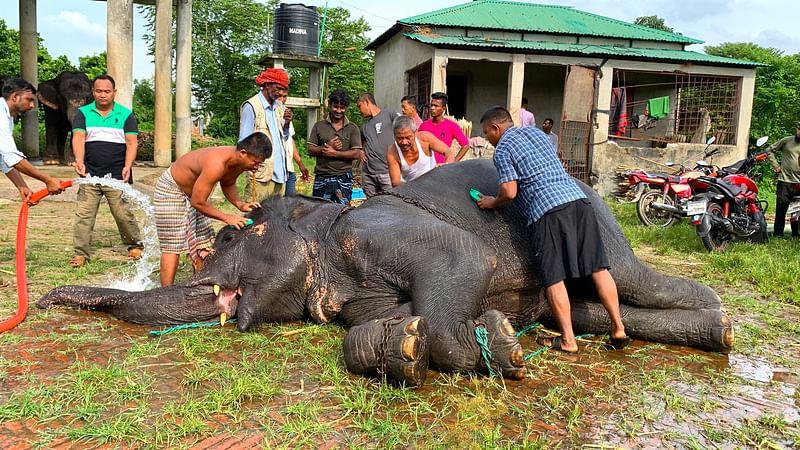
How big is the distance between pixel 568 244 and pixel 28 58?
14.1m

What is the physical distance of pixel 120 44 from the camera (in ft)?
33.9

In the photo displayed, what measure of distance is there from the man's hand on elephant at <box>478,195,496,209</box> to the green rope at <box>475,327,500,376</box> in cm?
107

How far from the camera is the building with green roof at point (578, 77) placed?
1580 cm

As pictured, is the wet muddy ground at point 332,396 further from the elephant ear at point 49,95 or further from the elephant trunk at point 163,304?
the elephant ear at point 49,95

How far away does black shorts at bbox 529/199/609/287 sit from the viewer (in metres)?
3.91

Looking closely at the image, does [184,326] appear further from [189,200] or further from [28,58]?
[28,58]

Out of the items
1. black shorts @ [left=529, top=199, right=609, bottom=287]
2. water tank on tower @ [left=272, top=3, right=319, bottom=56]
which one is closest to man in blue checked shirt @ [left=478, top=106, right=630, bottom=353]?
→ black shorts @ [left=529, top=199, right=609, bottom=287]

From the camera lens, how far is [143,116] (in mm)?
30734

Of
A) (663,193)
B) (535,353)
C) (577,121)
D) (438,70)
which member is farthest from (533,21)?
(535,353)

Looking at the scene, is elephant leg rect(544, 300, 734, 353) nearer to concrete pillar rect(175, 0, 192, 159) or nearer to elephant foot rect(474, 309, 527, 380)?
elephant foot rect(474, 309, 527, 380)

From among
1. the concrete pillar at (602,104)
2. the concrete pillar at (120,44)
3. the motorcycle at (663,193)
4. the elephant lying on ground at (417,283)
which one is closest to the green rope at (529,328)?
the elephant lying on ground at (417,283)

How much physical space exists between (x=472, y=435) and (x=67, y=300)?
9.71ft

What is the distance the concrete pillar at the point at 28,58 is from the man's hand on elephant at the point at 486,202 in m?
13.2

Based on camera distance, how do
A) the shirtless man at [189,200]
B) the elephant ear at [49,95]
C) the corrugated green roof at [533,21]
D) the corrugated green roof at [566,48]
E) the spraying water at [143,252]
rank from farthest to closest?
the corrugated green roof at [533,21] < the corrugated green roof at [566,48] < the elephant ear at [49,95] < the spraying water at [143,252] < the shirtless man at [189,200]
